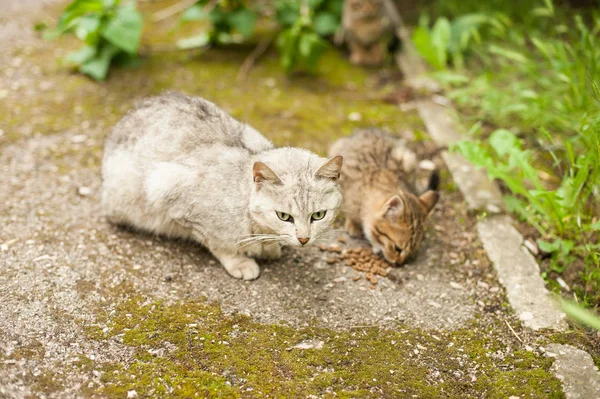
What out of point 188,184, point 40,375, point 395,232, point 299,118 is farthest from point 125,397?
point 299,118

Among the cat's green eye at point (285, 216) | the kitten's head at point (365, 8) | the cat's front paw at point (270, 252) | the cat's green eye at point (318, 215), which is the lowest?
the cat's front paw at point (270, 252)

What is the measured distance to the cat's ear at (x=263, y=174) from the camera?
2.98m

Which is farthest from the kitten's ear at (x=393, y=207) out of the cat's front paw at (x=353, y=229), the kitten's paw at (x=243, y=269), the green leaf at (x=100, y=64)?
the green leaf at (x=100, y=64)

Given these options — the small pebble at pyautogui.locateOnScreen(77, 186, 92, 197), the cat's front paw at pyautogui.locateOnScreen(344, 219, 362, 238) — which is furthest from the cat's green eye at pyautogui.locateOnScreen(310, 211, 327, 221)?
the small pebble at pyautogui.locateOnScreen(77, 186, 92, 197)

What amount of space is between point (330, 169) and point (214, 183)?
26.8 inches

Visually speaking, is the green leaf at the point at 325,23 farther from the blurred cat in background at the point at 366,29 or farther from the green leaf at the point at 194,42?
the green leaf at the point at 194,42

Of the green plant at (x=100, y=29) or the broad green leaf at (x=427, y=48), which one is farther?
the broad green leaf at (x=427, y=48)

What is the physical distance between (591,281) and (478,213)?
91cm

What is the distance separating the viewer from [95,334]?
9.30 ft

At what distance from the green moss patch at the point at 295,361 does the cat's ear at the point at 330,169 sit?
2.74 feet

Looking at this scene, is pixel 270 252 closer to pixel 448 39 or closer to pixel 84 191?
pixel 84 191

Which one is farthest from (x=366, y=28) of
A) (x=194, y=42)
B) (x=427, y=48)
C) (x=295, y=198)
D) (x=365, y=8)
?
(x=295, y=198)

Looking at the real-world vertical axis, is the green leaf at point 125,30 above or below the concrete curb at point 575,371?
above

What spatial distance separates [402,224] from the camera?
3.60 m
